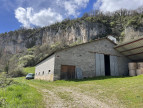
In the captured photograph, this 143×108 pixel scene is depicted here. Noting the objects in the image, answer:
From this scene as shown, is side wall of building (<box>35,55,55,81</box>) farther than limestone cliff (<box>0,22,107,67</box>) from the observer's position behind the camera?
No

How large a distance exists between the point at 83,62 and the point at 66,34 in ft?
159

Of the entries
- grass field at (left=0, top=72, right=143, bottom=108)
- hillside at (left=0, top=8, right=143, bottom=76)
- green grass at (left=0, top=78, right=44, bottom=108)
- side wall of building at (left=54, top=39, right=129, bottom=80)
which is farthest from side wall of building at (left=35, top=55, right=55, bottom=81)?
hillside at (left=0, top=8, right=143, bottom=76)

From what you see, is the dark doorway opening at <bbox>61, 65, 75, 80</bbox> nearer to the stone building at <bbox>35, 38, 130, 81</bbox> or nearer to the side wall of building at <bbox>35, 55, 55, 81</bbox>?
the stone building at <bbox>35, 38, 130, 81</bbox>

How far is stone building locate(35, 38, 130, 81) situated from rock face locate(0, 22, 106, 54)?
116 ft

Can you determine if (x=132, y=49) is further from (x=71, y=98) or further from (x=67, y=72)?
(x=71, y=98)

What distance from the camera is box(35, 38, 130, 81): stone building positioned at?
13.9 metres

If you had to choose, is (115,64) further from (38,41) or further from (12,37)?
(12,37)

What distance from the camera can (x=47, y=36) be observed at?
68062 millimetres

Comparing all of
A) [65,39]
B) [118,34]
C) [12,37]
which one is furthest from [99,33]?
[12,37]

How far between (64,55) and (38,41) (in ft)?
199

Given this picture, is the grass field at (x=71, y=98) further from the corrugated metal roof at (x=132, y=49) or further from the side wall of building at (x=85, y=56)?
the corrugated metal roof at (x=132, y=49)

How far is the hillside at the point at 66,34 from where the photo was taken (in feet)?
156

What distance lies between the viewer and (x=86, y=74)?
15203 millimetres

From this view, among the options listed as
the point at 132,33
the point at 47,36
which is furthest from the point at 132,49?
the point at 47,36
